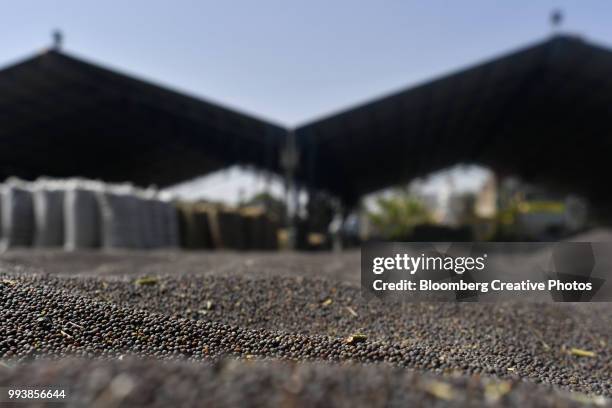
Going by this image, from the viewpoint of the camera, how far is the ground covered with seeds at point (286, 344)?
1.18 m

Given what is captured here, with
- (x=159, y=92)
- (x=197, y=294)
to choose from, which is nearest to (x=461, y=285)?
(x=197, y=294)

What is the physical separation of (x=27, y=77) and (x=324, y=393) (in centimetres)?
1279

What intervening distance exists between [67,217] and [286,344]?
23.1 feet

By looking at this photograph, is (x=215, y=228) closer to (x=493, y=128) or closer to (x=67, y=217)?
(x=67, y=217)

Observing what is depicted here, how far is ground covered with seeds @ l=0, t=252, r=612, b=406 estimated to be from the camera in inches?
46.6

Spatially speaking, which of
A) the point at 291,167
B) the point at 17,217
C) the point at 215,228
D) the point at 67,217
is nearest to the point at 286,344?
the point at 67,217

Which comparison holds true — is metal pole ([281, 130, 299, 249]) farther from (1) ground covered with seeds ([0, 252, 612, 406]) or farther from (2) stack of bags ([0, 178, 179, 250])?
(1) ground covered with seeds ([0, 252, 612, 406])

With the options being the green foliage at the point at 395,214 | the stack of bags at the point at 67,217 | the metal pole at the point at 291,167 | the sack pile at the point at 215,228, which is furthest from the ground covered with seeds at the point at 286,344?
the green foliage at the point at 395,214

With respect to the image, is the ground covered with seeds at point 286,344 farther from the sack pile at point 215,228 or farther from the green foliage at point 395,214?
the green foliage at point 395,214

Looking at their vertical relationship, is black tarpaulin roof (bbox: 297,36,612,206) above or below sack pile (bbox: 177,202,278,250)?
above

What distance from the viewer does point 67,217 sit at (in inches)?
312

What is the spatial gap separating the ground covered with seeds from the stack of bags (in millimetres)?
5266

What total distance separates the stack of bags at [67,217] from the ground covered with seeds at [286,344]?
5.27m

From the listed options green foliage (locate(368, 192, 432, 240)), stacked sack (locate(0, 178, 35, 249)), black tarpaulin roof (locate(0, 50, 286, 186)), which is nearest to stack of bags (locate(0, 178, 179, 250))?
stacked sack (locate(0, 178, 35, 249))
